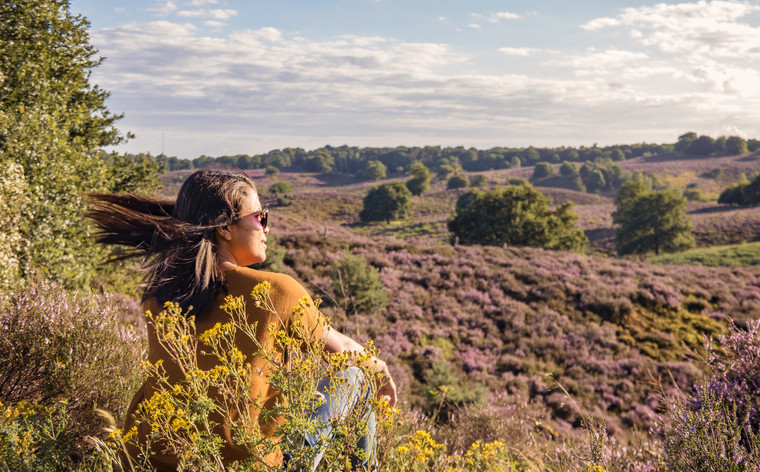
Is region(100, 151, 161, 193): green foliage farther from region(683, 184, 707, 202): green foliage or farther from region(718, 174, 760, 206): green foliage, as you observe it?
region(683, 184, 707, 202): green foliage

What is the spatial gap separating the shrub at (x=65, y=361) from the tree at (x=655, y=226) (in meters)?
51.6

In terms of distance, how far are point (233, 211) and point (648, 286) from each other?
20.8m

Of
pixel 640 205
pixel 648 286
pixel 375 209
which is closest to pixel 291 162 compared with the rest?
pixel 375 209

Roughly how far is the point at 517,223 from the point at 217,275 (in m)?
37.3

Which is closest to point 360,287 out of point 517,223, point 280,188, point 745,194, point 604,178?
point 517,223

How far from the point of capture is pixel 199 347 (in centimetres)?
217

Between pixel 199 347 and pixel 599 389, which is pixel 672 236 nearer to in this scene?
pixel 599 389

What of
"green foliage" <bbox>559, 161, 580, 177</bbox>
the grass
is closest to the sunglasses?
the grass

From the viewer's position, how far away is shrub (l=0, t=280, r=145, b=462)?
360cm

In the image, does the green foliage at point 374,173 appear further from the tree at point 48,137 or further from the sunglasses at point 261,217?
the sunglasses at point 261,217

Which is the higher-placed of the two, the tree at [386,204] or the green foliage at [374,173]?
the green foliage at [374,173]

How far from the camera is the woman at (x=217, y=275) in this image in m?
2.06

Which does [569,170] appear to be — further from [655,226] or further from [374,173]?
[655,226]

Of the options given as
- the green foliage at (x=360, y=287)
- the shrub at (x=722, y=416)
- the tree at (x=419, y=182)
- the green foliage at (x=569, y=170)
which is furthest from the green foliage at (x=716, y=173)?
the shrub at (x=722, y=416)
